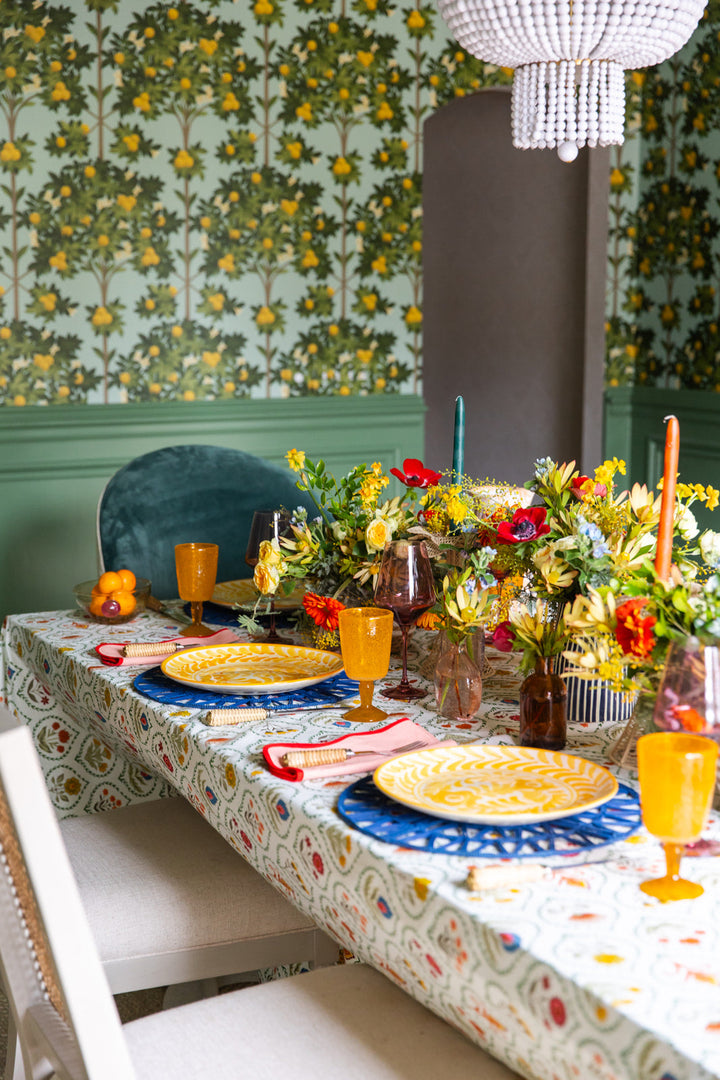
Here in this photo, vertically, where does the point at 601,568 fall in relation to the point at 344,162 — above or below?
below

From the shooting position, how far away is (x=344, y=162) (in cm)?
381

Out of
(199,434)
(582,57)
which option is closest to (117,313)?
(199,434)

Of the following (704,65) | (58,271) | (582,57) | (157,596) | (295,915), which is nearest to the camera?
(295,915)

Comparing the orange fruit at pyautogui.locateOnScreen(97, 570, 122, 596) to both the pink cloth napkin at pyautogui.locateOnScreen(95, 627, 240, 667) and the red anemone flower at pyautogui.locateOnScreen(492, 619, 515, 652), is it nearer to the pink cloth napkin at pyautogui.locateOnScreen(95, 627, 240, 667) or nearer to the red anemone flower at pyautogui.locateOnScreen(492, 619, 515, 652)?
the pink cloth napkin at pyautogui.locateOnScreen(95, 627, 240, 667)

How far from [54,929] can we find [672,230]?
12.4ft

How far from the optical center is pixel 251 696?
1556mm

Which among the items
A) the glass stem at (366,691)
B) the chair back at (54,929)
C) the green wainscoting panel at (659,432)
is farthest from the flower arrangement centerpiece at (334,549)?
the green wainscoting panel at (659,432)

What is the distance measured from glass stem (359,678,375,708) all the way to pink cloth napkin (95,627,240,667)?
0.40m

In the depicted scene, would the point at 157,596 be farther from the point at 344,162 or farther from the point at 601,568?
the point at 344,162

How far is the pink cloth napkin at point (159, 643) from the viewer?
1733 millimetres

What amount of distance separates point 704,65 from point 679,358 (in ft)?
3.33

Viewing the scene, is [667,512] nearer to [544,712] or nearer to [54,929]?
[544,712]

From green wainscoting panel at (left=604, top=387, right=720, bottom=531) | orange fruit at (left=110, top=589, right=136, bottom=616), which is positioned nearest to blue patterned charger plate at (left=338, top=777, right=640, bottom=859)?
orange fruit at (left=110, top=589, right=136, bottom=616)

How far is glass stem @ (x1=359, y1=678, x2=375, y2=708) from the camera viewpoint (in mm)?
1462
